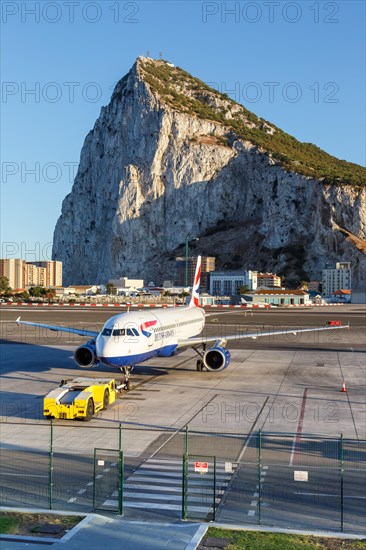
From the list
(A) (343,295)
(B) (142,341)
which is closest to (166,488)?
(B) (142,341)

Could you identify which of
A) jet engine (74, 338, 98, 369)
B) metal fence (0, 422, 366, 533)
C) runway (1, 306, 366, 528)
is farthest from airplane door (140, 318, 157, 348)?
metal fence (0, 422, 366, 533)

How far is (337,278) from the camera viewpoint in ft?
618

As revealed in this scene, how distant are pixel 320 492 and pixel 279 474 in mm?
1833

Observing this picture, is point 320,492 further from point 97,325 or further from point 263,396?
point 97,325

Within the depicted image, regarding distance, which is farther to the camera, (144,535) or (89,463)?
(89,463)

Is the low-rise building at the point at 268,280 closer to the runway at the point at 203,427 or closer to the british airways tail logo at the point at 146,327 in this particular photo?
the runway at the point at 203,427

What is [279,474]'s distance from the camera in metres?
19.1

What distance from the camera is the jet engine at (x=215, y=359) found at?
38.7 m

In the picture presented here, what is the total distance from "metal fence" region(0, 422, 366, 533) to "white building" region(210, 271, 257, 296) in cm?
16243

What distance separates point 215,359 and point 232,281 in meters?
155

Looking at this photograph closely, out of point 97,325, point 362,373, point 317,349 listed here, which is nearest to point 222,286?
point 97,325

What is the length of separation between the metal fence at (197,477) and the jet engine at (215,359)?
14.2 meters

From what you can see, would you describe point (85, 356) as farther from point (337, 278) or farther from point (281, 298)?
point (337, 278)

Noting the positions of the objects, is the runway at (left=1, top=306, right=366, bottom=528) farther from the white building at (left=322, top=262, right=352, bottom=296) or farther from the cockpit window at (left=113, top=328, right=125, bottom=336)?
the white building at (left=322, top=262, right=352, bottom=296)
